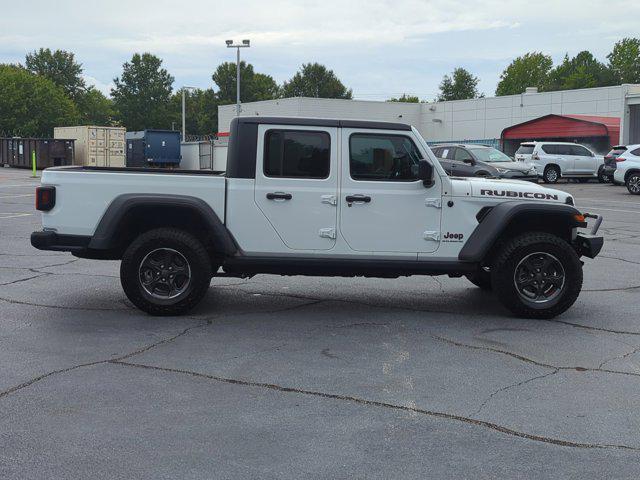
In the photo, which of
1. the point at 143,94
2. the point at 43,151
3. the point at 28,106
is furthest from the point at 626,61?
the point at 43,151

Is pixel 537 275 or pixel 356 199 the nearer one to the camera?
pixel 356 199

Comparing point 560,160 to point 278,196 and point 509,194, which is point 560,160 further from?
point 278,196

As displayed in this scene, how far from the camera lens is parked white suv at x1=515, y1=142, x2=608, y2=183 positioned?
3184 cm

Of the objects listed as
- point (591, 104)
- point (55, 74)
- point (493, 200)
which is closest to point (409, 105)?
point (591, 104)

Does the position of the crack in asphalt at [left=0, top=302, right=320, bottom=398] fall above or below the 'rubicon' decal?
below

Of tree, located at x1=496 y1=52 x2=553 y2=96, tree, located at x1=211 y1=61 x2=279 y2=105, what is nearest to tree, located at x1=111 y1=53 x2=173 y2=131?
tree, located at x1=211 y1=61 x2=279 y2=105

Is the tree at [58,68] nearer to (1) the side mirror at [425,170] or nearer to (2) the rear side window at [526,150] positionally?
(2) the rear side window at [526,150]

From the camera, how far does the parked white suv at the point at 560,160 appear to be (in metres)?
31.8

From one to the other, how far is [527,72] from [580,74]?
1373 centimetres

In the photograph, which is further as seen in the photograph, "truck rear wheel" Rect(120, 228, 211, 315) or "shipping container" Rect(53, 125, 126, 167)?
"shipping container" Rect(53, 125, 126, 167)

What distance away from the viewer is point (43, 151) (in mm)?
45000

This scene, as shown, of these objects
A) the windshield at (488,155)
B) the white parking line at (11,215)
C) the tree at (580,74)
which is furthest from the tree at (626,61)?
the white parking line at (11,215)

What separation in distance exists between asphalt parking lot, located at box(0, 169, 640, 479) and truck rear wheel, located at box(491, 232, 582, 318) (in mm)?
210

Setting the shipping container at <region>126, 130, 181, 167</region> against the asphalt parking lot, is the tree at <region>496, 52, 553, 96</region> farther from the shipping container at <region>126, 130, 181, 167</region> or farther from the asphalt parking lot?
the asphalt parking lot
